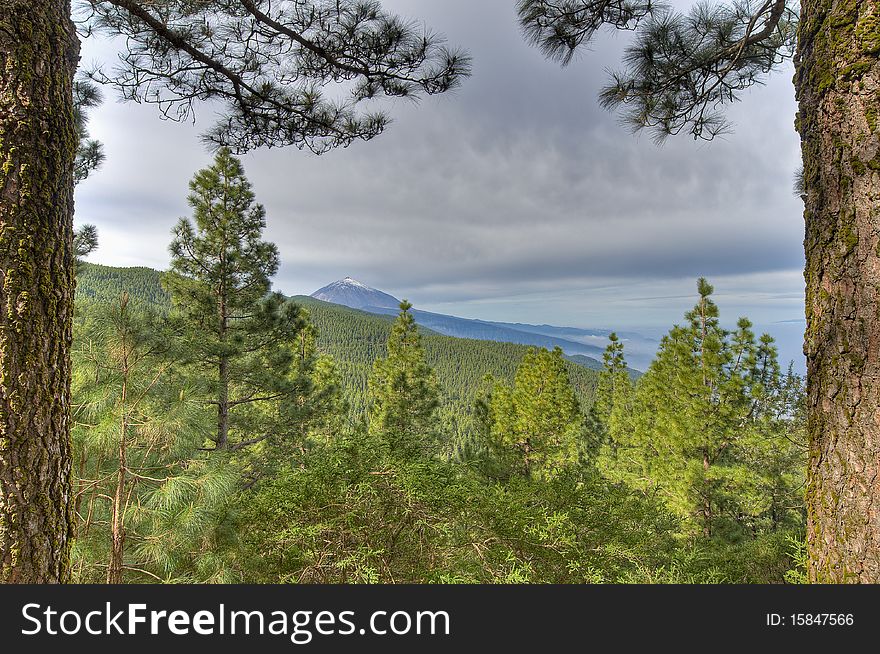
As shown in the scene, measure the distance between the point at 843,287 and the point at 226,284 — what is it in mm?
9139

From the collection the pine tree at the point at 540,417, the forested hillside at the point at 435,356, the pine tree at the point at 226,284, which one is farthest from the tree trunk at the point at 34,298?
the forested hillside at the point at 435,356

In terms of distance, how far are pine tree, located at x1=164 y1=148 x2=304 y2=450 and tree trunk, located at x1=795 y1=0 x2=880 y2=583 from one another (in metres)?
8.29

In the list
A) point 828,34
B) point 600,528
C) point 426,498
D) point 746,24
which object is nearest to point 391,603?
point 426,498

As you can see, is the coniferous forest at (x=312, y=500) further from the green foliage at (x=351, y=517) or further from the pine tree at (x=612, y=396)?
the pine tree at (x=612, y=396)

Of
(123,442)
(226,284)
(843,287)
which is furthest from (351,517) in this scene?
(226,284)

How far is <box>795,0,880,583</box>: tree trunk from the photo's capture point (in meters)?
1.34

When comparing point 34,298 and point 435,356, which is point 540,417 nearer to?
point 34,298

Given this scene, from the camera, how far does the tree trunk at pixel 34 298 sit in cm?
147

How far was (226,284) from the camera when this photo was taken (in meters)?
8.11

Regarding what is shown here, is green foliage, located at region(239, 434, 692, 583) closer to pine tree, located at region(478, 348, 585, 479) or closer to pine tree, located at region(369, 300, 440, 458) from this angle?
pine tree, located at region(478, 348, 585, 479)

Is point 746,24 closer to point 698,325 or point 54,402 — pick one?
point 54,402

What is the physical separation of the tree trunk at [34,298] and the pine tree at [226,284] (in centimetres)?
634

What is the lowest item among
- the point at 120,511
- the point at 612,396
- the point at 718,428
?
the point at 612,396

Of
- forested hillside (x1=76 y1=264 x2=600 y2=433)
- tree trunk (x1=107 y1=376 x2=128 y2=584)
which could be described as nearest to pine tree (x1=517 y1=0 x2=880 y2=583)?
tree trunk (x1=107 y1=376 x2=128 y2=584)
